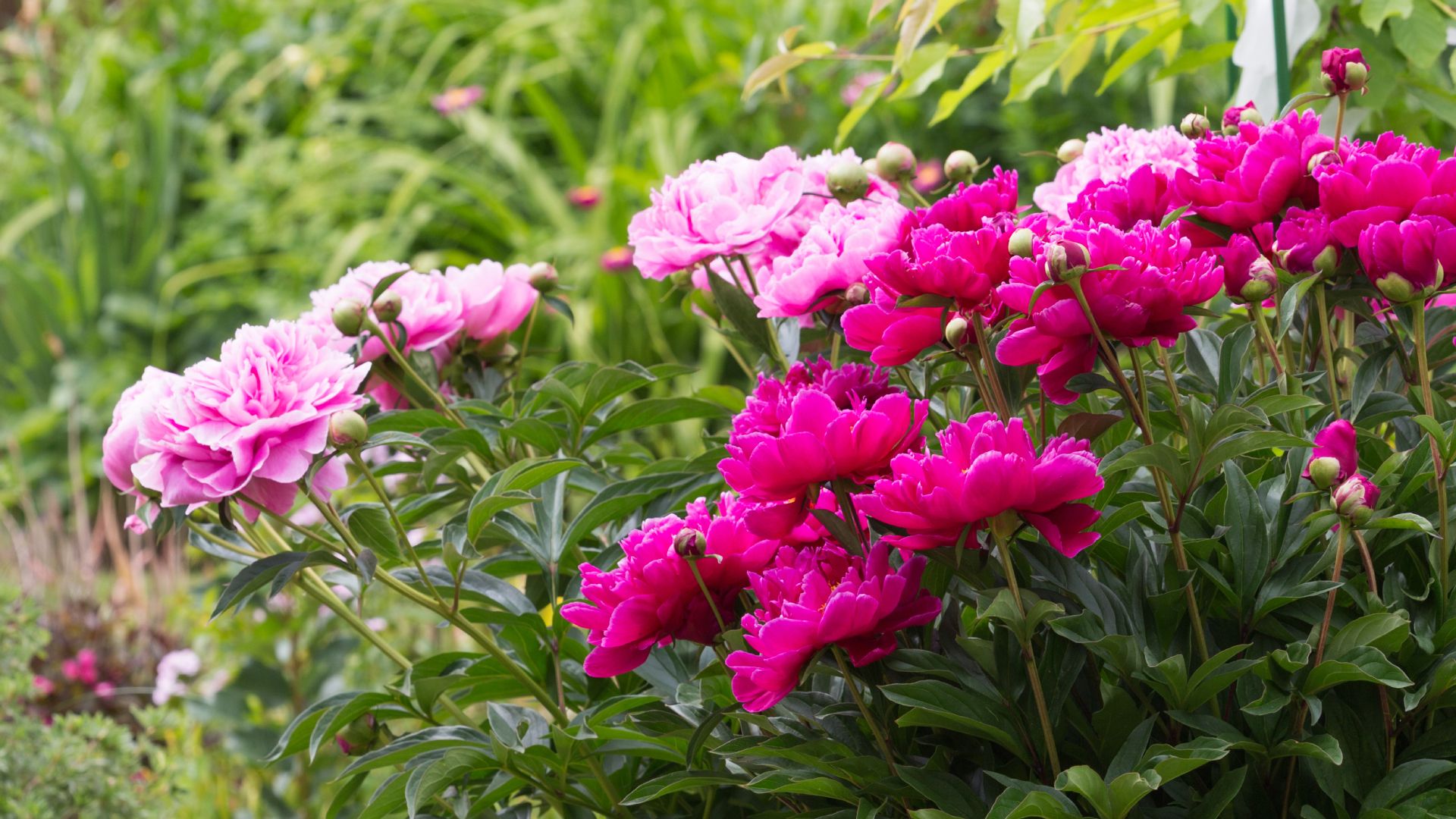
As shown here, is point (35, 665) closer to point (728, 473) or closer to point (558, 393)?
point (558, 393)

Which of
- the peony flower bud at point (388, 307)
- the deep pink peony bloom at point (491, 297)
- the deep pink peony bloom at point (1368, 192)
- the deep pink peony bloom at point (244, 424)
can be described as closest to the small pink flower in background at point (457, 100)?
the deep pink peony bloom at point (491, 297)

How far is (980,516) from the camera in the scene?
1.75ft

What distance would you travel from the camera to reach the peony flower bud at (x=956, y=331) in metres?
0.61

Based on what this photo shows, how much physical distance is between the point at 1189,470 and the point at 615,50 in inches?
128

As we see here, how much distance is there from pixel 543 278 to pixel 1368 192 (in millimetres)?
562

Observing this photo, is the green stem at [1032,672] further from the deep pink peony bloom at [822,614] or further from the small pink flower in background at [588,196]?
the small pink flower in background at [588,196]

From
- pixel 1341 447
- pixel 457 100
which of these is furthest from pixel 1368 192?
pixel 457 100

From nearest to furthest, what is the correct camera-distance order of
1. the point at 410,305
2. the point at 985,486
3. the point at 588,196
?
1. the point at 985,486
2. the point at 410,305
3. the point at 588,196

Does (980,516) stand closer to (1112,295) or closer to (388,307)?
(1112,295)

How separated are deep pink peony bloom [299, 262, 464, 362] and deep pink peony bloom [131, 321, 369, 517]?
0.47 ft

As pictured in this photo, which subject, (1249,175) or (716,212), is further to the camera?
(716,212)

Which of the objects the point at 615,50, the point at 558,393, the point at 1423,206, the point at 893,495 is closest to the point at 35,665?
the point at 558,393

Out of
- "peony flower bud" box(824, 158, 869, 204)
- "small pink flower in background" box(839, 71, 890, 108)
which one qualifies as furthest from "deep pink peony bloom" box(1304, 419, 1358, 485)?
"small pink flower in background" box(839, 71, 890, 108)

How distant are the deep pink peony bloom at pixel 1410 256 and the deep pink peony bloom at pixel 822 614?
0.26 m
